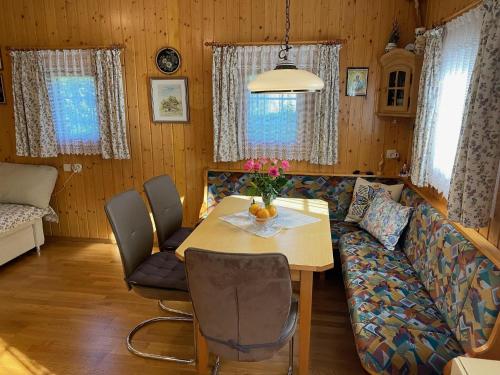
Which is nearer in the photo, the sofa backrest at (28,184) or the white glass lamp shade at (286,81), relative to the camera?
the white glass lamp shade at (286,81)

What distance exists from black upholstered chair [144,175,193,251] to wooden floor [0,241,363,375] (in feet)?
1.82

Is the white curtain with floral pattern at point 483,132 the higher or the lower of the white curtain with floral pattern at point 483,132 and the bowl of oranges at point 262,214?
the higher

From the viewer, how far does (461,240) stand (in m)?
2.06

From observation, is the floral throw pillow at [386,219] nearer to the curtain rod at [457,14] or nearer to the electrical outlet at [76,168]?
the curtain rod at [457,14]

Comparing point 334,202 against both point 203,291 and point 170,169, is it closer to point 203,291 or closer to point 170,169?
point 170,169

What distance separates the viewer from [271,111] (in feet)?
12.1

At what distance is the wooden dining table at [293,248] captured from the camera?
76.6 inches

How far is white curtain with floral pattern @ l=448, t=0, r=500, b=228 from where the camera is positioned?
172 centimetres

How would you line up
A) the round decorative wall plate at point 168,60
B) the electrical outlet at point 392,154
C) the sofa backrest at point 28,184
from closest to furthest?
the electrical outlet at point 392,154 < the round decorative wall plate at point 168,60 < the sofa backrest at point 28,184

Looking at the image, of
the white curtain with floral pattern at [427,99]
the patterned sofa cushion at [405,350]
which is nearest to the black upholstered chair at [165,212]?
the patterned sofa cushion at [405,350]

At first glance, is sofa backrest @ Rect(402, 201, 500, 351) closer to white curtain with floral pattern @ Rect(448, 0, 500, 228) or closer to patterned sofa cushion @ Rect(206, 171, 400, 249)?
white curtain with floral pattern @ Rect(448, 0, 500, 228)

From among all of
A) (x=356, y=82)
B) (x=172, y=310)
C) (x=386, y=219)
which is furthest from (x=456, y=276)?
(x=356, y=82)

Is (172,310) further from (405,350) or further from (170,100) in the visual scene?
(170,100)

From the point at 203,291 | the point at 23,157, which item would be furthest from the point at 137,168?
the point at 203,291
